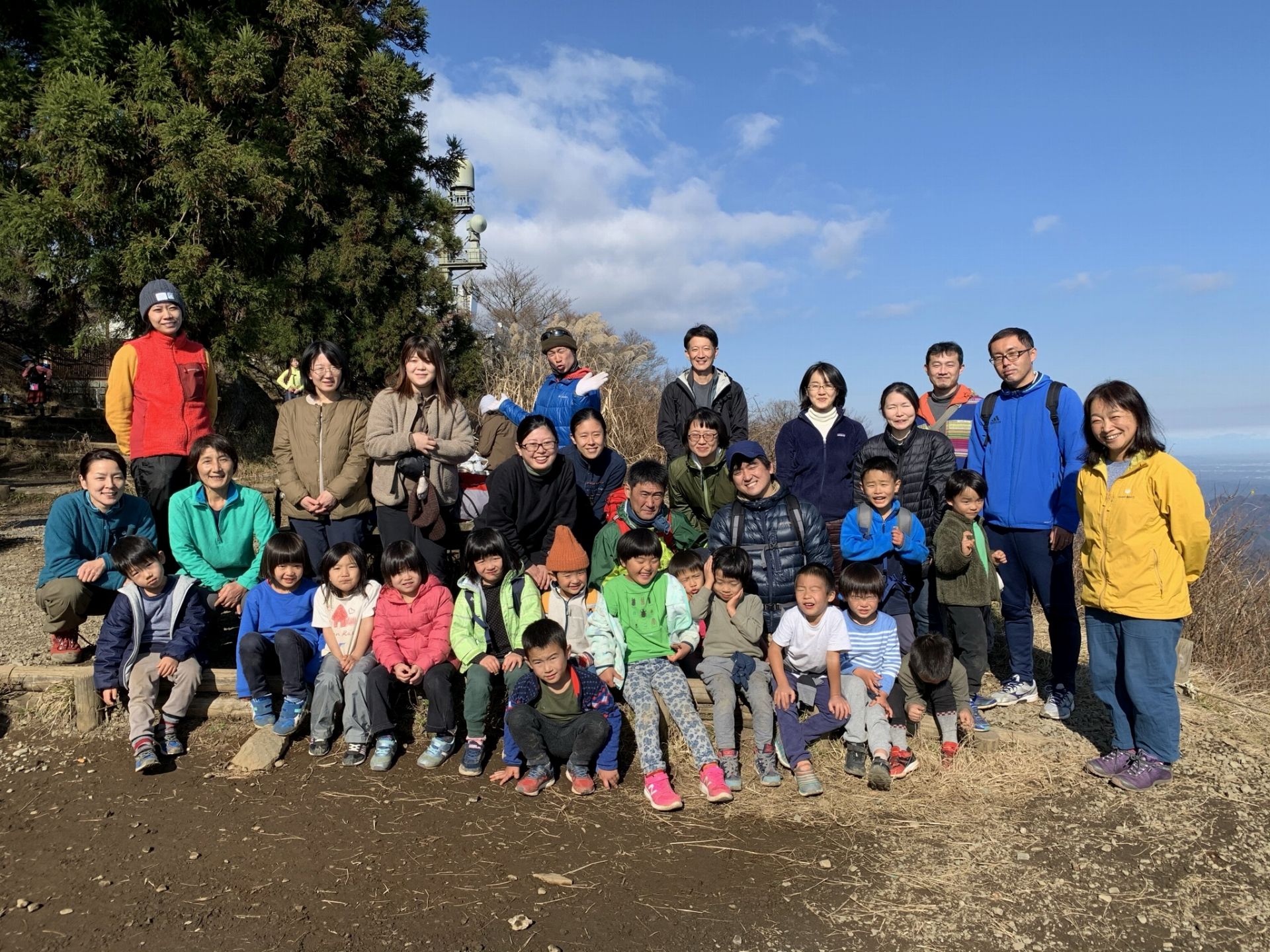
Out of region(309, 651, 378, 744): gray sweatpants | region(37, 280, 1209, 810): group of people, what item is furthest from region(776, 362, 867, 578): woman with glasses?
region(309, 651, 378, 744): gray sweatpants

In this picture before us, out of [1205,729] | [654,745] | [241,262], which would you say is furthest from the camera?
[241,262]

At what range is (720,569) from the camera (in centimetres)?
429

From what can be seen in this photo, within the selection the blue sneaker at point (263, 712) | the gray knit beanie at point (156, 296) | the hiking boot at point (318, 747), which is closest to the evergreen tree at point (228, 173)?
the gray knit beanie at point (156, 296)

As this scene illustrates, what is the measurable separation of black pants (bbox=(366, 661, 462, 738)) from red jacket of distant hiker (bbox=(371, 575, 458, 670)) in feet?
0.34

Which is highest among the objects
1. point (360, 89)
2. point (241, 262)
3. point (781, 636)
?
point (360, 89)

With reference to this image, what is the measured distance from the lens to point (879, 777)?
3.77m

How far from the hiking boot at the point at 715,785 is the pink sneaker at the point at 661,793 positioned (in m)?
0.01

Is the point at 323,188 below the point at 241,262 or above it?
above

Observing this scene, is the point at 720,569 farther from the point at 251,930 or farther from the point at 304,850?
the point at 251,930

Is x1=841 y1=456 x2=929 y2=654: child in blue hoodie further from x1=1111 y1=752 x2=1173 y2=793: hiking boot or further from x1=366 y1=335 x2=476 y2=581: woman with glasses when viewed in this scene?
x1=366 y1=335 x2=476 y2=581: woman with glasses

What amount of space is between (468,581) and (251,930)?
6.20ft

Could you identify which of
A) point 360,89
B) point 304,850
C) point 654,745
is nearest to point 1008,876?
point 654,745

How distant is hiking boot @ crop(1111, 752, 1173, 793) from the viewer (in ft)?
12.5

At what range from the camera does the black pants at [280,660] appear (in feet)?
13.8
